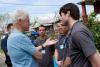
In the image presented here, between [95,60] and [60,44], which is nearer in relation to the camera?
[95,60]

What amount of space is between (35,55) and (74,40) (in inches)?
37.0

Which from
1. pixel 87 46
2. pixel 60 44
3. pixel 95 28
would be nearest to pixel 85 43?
pixel 87 46

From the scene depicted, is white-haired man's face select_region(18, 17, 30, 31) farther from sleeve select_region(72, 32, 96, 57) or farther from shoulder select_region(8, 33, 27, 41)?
sleeve select_region(72, 32, 96, 57)

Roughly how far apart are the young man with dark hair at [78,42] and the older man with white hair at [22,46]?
2.28ft

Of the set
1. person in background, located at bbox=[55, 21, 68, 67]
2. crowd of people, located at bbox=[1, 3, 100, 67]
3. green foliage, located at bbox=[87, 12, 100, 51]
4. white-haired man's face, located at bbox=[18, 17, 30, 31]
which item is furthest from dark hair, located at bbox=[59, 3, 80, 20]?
green foliage, located at bbox=[87, 12, 100, 51]

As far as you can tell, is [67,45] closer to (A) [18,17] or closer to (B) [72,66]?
(B) [72,66]

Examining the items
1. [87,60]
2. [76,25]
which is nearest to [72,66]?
[87,60]

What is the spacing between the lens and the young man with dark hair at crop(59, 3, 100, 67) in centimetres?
445

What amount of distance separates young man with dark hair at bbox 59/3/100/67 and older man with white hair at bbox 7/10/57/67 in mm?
694

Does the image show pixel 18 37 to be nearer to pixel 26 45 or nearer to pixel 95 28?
pixel 26 45

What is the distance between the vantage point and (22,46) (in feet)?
17.3

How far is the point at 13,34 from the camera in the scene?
17.7ft

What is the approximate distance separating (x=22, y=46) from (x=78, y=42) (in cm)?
108

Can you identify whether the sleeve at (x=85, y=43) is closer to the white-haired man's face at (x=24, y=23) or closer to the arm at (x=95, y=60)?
the arm at (x=95, y=60)
